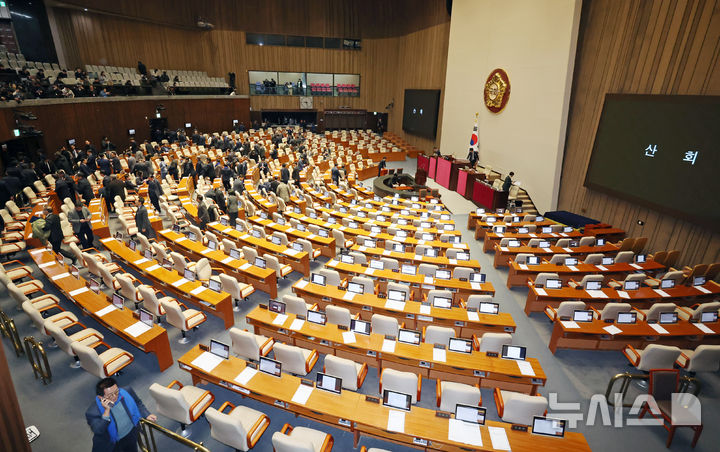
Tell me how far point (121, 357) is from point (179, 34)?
29579 millimetres

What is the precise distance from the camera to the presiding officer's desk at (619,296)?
8023 millimetres

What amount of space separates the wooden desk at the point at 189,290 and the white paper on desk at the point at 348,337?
109 inches

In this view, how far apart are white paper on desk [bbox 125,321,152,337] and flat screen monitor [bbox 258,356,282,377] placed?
244cm

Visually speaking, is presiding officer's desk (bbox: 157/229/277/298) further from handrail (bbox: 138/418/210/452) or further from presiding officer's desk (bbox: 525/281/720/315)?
presiding officer's desk (bbox: 525/281/720/315)

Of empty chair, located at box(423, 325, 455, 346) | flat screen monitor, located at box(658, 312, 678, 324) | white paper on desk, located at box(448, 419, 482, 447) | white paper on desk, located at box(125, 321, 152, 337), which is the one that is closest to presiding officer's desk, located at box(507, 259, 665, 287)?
flat screen monitor, located at box(658, 312, 678, 324)

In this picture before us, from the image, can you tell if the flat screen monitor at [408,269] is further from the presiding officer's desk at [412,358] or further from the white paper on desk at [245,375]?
the white paper on desk at [245,375]

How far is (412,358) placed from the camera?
5.70 metres

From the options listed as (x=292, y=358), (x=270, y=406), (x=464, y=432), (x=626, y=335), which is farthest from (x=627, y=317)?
(x=270, y=406)

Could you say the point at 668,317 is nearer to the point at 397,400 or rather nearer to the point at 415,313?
the point at 415,313

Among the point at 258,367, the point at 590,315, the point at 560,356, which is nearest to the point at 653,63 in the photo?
the point at 590,315

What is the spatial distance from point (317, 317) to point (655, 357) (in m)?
6.05

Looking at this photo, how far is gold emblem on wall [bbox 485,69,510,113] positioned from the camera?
17.8 metres

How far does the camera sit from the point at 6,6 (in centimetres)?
1883

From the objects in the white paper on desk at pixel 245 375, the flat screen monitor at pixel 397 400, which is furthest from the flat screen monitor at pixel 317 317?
the flat screen monitor at pixel 397 400
